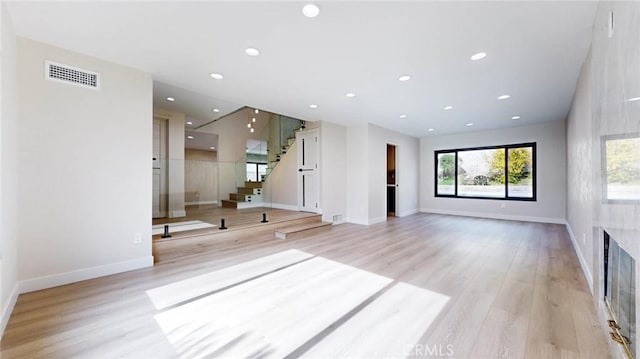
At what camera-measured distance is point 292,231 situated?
197 inches

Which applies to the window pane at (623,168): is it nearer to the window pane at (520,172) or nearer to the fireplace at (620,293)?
the fireplace at (620,293)

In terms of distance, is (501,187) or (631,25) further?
(501,187)

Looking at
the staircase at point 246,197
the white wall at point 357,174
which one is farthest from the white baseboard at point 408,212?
the staircase at point 246,197

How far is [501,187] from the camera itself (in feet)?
23.2

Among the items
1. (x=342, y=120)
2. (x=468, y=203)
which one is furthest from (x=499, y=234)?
(x=342, y=120)

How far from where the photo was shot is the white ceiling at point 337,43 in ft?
6.87

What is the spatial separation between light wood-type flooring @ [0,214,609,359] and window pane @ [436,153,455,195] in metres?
4.28

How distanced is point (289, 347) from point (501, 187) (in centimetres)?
759

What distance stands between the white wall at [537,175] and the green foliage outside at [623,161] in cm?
575

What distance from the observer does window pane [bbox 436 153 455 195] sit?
7902 millimetres

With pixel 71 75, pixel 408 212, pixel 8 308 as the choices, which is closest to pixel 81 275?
pixel 8 308

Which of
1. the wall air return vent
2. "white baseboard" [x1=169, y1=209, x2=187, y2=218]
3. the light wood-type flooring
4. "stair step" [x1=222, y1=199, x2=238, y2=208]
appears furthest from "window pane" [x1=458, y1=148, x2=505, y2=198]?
the wall air return vent

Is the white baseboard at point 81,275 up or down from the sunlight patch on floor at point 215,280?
up

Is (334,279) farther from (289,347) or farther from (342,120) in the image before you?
(342,120)
